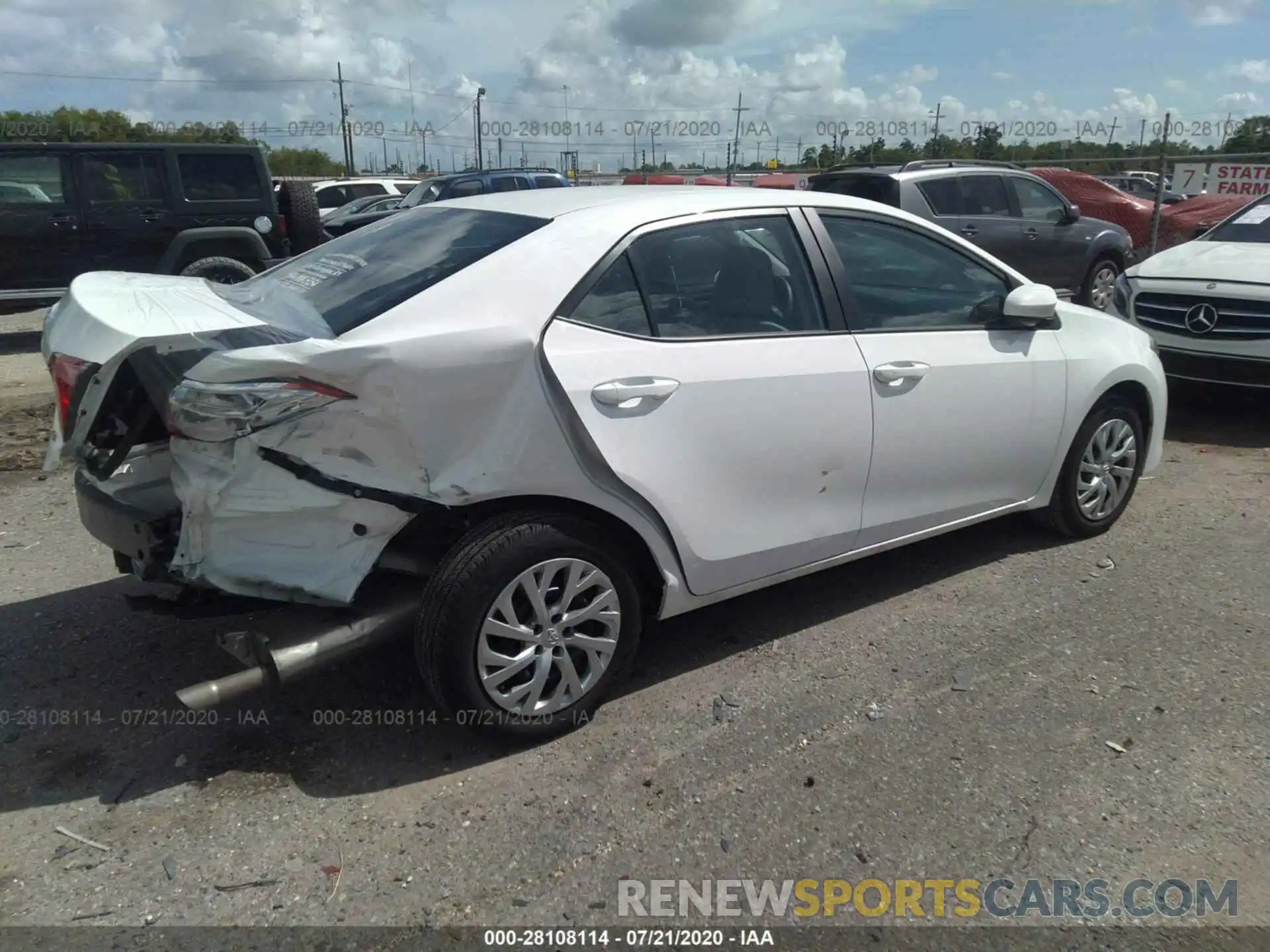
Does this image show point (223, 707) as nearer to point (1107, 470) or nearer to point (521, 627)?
point (521, 627)

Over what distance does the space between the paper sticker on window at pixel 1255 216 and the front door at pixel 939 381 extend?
4980mm

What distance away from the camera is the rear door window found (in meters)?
10.5

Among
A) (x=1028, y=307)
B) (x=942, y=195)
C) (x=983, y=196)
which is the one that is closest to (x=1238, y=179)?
(x=983, y=196)

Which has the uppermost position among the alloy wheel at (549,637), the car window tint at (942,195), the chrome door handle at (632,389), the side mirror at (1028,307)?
the car window tint at (942,195)

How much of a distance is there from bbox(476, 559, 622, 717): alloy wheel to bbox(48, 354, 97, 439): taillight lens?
1330mm

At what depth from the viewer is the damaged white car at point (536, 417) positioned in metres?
2.75

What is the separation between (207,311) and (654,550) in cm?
164

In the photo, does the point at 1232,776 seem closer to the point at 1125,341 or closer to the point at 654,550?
the point at 654,550

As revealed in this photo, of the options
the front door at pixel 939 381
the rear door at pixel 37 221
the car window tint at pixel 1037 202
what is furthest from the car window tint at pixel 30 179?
the car window tint at pixel 1037 202

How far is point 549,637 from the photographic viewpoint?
3.08 m

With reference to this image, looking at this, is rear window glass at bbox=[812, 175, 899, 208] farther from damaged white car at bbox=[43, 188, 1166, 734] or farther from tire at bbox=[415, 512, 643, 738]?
tire at bbox=[415, 512, 643, 738]

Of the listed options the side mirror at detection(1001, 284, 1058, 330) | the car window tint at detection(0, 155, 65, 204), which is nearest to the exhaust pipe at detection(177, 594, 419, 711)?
the side mirror at detection(1001, 284, 1058, 330)

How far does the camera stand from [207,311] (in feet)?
10.4

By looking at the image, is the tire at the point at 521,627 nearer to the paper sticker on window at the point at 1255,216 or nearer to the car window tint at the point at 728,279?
the car window tint at the point at 728,279
